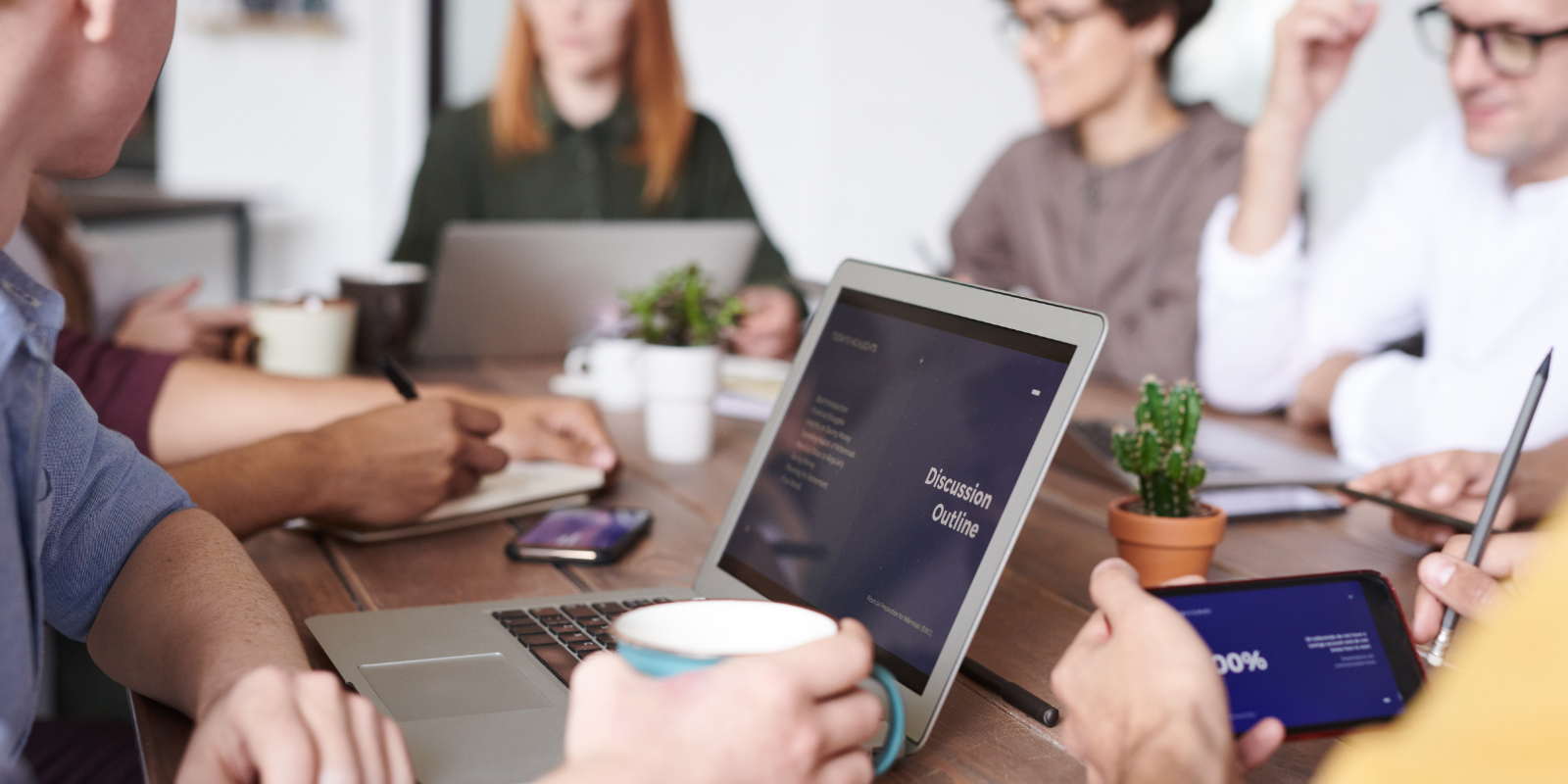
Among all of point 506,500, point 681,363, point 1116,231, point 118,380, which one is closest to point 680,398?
point 681,363

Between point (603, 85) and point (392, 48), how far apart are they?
200 cm

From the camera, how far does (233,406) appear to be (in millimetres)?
1133

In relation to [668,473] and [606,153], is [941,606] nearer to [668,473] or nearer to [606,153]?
[668,473]

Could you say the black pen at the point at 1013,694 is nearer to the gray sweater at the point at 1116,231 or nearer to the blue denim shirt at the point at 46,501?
the blue denim shirt at the point at 46,501

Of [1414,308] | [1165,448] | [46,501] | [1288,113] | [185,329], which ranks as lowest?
[185,329]

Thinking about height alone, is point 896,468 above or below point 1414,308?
below

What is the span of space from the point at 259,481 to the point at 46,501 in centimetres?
27

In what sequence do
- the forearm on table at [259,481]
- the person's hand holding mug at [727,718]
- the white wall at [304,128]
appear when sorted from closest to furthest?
the person's hand holding mug at [727,718], the forearm on table at [259,481], the white wall at [304,128]

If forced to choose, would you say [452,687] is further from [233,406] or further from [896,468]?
[233,406]

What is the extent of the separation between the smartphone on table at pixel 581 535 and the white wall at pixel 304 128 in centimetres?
331

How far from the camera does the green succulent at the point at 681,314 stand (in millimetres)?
1253

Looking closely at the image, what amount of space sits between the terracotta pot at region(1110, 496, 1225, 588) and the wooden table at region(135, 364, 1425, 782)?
0.06 m

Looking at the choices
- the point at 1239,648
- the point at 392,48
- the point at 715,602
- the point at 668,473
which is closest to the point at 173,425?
the point at 668,473

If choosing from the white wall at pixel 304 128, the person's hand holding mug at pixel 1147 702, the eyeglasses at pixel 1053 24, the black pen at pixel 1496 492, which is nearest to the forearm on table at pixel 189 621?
the person's hand holding mug at pixel 1147 702
